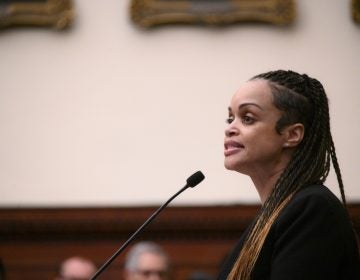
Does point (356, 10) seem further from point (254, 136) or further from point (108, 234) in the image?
point (254, 136)

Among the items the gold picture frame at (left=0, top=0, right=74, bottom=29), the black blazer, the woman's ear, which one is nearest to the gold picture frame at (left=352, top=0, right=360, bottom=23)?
the gold picture frame at (left=0, top=0, right=74, bottom=29)

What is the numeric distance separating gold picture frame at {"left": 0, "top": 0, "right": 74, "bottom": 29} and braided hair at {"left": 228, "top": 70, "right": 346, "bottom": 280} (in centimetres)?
308

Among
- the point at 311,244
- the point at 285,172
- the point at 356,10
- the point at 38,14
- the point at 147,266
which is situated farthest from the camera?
the point at 38,14

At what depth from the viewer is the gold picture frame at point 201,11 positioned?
516cm

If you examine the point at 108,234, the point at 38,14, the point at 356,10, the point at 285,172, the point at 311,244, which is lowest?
the point at 311,244

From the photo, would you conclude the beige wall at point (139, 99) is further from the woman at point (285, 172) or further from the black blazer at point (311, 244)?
the black blazer at point (311, 244)

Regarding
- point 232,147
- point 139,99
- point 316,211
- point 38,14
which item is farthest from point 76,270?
point 316,211

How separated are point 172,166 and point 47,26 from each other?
1136 millimetres

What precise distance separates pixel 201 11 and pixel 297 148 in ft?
10.1

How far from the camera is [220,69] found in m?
5.16

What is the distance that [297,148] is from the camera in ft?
7.30

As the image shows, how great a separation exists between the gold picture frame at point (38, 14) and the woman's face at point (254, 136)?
123 inches

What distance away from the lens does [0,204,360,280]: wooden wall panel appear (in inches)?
200

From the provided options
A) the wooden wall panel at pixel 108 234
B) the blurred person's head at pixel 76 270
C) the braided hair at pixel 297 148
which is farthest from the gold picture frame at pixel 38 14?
the braided hair at pixel 297 148
